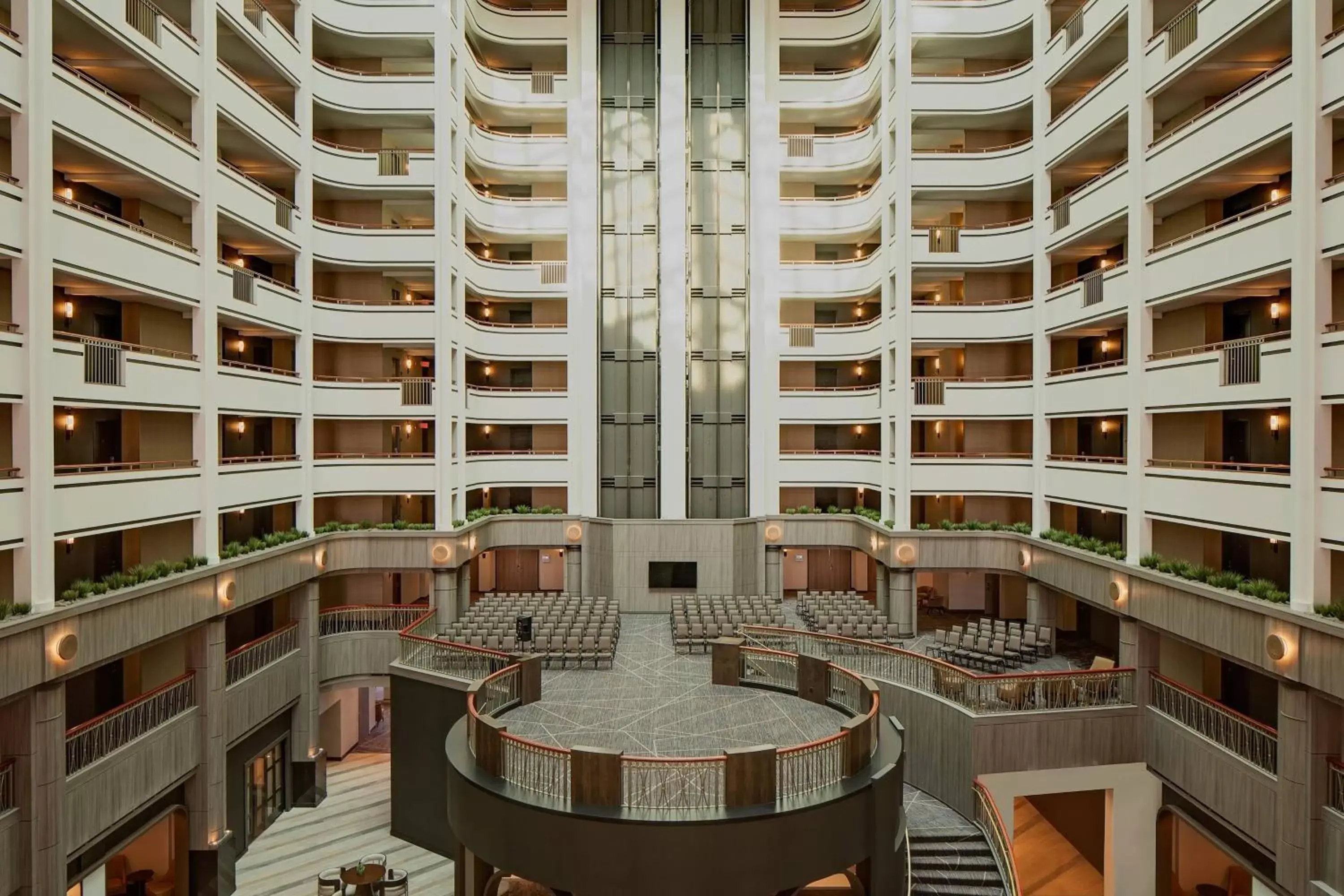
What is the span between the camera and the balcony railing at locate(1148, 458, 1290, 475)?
16359 mm

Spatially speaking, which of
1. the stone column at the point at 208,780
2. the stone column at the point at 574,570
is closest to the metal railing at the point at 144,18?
the stone column at the point at 208,780

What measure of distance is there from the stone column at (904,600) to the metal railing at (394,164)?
21.9 meters

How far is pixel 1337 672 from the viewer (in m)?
13.3

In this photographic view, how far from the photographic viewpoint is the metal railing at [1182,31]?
17938 mm

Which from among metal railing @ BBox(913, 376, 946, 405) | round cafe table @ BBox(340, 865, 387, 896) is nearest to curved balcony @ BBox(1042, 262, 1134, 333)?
metal railing @ BBox(913, 376, 946, 405)

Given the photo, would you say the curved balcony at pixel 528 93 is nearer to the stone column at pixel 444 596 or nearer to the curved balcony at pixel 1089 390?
the stone column at pixel 444 596

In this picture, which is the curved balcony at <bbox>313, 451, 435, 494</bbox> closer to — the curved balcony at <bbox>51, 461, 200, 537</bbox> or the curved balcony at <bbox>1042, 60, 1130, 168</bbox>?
the curved balcony at <bbox>51, 461, 200, 537</bbox>

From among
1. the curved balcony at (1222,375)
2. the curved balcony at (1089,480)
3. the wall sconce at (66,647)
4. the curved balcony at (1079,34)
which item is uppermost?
the curved balcony at (1079,34)

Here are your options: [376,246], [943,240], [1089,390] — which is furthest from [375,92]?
[1089,390]

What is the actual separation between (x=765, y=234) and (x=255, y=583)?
2276cm

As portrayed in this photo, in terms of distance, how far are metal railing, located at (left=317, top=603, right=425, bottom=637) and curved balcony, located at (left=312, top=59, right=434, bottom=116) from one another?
16758 millimetres

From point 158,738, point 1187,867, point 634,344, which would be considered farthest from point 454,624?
point 1187,867

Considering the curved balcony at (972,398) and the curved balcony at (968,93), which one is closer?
the curved balcony at (972,398)

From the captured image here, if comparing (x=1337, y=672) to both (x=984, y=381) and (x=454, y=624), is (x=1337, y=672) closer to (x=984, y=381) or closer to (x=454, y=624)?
(x=984, y=381)
